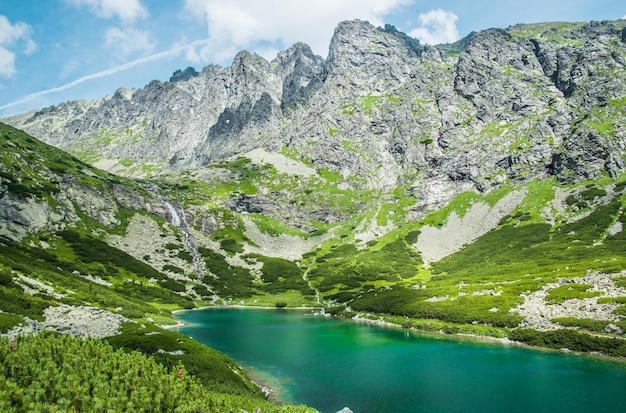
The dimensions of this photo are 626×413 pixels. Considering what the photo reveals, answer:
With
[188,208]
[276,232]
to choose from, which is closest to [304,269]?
[276,232]

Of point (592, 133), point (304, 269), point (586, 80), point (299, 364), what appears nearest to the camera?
point (299, 364)

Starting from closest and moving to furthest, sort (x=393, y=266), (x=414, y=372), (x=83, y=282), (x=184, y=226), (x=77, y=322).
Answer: (x=77, y=322) → (x=414, y=372) → (x=83, y=282) → (x=393, y=266) → (x=184, y=226)

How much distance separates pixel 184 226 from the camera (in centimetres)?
15875

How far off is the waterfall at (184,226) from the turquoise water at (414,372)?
61.6 m

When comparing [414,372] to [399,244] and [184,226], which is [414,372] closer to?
[399,244]

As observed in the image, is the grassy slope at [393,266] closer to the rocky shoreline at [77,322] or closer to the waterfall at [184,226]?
the rocky shoreline at [77,322]

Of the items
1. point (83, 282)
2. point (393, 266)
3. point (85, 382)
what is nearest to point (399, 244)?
point (393, 266)

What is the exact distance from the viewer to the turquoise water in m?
36.8

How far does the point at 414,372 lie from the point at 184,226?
130632 millimetres

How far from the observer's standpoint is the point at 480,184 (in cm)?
18425

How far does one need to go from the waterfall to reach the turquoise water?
6157 cm

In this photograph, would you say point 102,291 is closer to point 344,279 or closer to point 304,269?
point 344,279

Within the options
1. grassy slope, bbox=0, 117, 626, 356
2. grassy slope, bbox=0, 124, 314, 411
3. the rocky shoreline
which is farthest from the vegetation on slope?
grassy slope, bbox=0, 117, 626, 356

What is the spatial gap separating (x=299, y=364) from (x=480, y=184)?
526 ft
